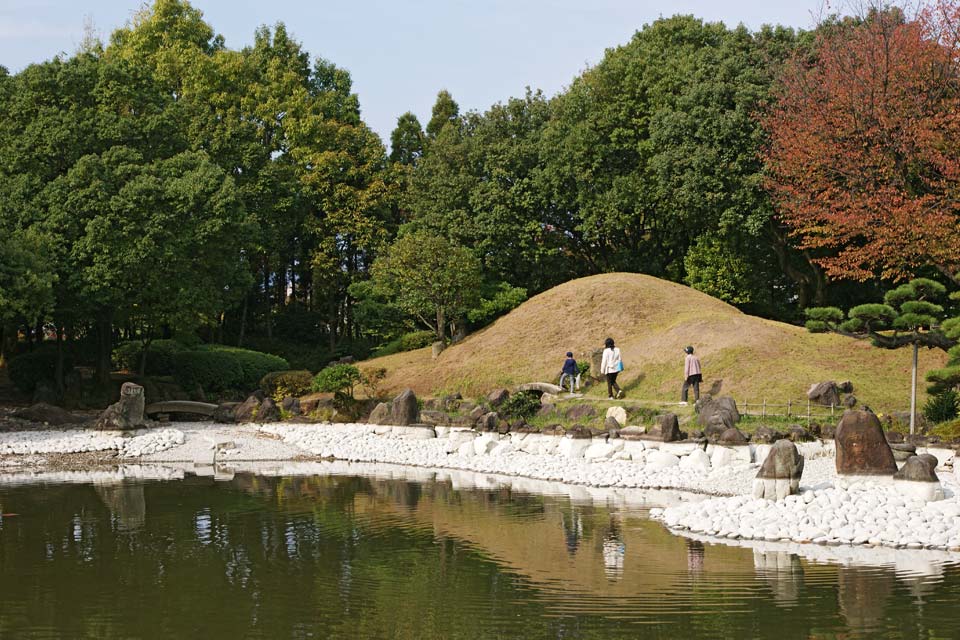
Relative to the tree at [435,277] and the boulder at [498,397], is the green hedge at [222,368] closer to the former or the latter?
the tree at [435,277]

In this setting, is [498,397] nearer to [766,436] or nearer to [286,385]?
[286,385]

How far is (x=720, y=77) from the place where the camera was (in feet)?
119

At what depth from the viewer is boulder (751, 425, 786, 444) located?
21500 millimetres

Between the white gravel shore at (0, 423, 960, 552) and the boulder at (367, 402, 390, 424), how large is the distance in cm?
53

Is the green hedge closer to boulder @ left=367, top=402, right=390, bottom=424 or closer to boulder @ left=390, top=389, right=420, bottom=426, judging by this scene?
boulder @ left=367, top=402, right=390, bottom=424

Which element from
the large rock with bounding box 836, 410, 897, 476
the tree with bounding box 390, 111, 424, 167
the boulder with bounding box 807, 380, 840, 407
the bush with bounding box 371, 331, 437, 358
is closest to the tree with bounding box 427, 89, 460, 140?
the tree with bounding box 390, 111, 424, 167

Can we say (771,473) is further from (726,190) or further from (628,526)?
(726,190)

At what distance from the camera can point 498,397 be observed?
28641 millimetres

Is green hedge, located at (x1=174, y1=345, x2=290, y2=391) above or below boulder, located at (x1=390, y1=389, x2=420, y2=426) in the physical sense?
above

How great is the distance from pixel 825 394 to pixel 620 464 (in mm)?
6311

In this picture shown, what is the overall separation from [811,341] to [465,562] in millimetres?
18898

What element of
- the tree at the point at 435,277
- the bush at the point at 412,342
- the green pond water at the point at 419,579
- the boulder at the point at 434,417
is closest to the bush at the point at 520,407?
the boulder at the point at 434,417

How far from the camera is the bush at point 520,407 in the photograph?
89.6 feet

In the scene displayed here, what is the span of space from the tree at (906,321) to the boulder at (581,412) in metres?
6.15
